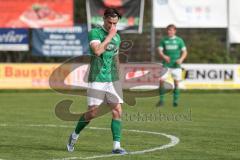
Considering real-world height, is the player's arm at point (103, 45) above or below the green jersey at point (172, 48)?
above

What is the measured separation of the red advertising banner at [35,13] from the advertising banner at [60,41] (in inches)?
18.8

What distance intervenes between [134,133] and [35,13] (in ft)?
57.9

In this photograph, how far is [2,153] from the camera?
10.1 meters

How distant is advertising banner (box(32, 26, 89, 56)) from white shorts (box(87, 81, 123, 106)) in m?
18.8

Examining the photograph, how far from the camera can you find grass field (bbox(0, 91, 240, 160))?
10.1m

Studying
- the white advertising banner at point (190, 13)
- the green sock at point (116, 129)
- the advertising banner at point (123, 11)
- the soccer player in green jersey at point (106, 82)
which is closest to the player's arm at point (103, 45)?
the soccer player in green jersey at point (106, 82)

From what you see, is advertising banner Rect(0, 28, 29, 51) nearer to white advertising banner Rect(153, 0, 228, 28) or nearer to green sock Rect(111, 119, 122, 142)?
white advertising banner Rect(153, 0, 228, 28)

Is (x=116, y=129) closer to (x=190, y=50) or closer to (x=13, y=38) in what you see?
(x=13, y=38)

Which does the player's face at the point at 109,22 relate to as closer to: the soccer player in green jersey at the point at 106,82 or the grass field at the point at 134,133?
the soccer player in green jersey at the point at 106,82

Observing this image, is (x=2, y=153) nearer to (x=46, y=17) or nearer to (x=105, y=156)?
(x=105, y=156)

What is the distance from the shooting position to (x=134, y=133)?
42.1 ft

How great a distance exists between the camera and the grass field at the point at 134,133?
10117 millimetres

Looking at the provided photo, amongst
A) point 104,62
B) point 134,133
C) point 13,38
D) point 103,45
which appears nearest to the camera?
point 103,45

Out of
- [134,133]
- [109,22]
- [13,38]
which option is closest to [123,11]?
[13,38]
